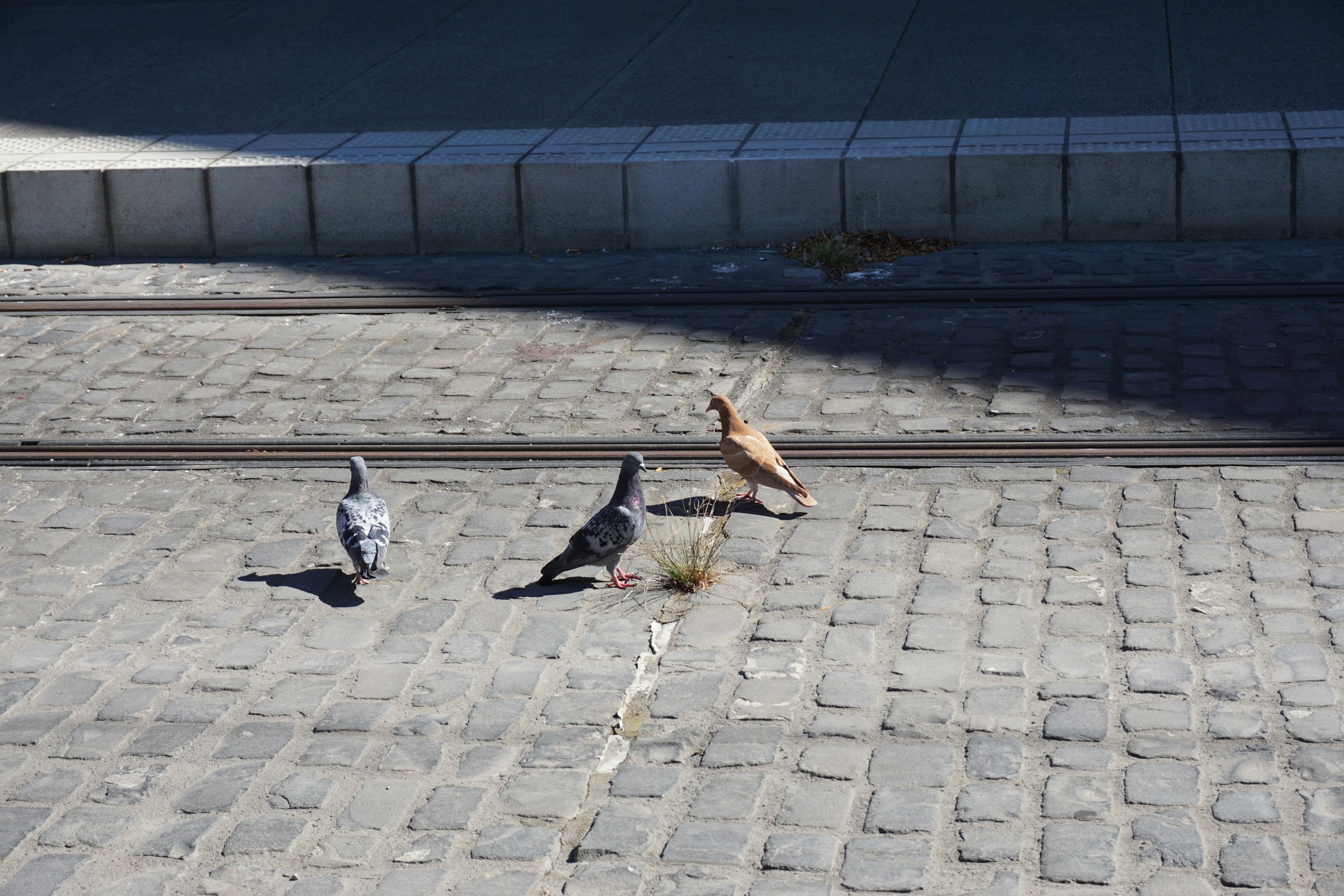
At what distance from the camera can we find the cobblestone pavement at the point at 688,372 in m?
5.97

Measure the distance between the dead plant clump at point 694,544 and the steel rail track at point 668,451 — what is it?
15.7 inches

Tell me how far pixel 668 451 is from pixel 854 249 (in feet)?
Result: 8.73

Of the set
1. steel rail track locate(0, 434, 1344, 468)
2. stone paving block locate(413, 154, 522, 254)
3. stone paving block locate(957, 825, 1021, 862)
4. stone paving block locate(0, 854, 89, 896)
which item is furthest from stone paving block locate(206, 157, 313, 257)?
stone paving block locate(957, 825, 1021, 862)

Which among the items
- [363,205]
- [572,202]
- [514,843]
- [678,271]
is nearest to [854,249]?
[678,271]

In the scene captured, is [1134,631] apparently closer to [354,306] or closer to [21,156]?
[354,306]

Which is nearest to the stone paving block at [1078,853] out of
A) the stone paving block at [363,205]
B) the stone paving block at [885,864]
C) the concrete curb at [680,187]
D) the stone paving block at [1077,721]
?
the stone paving block at [885,864]

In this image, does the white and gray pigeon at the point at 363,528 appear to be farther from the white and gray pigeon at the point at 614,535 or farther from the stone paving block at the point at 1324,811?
the stone paving block at the point at 1324,811

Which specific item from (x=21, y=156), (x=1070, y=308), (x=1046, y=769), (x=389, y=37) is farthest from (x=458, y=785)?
(x=389, y=37)

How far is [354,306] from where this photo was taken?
25.3 feet

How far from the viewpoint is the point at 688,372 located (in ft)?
21.6

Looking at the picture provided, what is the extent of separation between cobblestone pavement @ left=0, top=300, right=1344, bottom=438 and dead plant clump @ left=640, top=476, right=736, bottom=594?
0.72m

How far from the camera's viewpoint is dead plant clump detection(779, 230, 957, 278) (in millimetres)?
7805

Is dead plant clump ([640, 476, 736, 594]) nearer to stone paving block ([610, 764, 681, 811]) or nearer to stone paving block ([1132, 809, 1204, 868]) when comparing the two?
stone paving block ([610, 764, 681, 811])

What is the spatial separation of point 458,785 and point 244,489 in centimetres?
240
